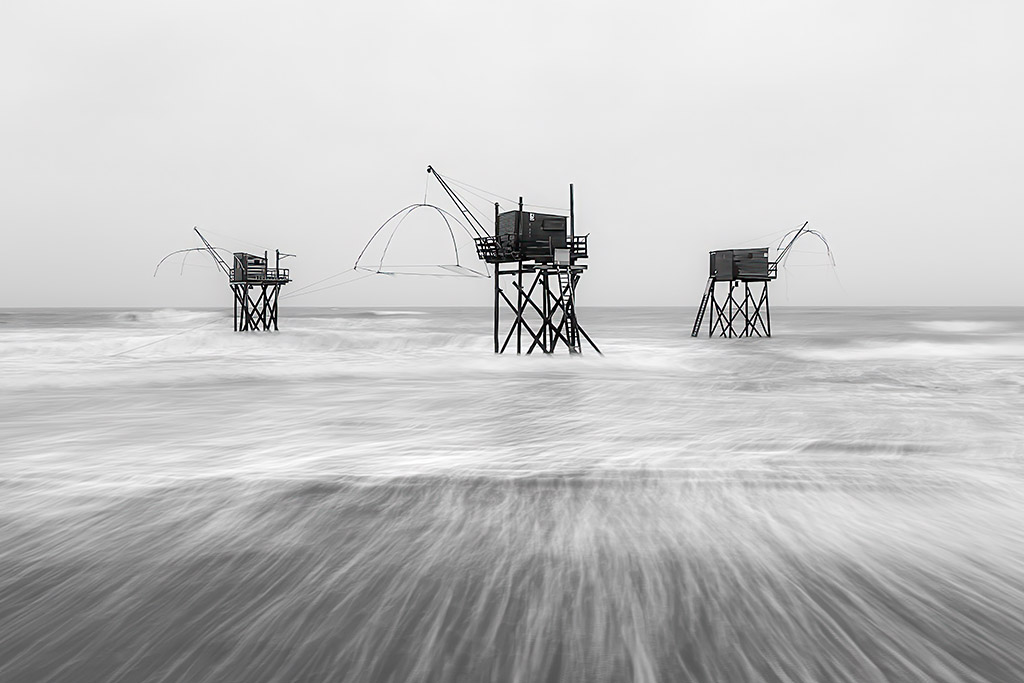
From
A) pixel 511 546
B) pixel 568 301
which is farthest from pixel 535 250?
pixel 511 546

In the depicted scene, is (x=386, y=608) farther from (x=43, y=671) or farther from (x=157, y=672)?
(x=43, y=671)

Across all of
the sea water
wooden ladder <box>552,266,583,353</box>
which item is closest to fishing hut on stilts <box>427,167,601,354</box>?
wooden ladder <box>552,266,583,353</box>

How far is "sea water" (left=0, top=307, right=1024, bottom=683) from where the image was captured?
3398mm

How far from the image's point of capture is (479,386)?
17.9 metres

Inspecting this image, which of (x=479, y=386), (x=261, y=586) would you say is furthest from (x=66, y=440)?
(x=479, y=386)

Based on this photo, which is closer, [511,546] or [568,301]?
[511,546]

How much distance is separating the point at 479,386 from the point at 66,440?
407 inches

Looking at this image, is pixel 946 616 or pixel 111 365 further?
pixel 111 365

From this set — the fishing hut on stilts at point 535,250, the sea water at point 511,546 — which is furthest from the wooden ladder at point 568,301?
the sea water at point 511,546

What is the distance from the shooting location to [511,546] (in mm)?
5098

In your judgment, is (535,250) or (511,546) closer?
(511,546)

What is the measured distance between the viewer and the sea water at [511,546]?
11.1ft

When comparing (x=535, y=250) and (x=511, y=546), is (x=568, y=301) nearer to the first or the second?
(x=535, y=250)

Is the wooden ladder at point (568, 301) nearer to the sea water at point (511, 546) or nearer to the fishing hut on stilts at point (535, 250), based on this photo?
the fishing hut on stilts at point (535, 250)
